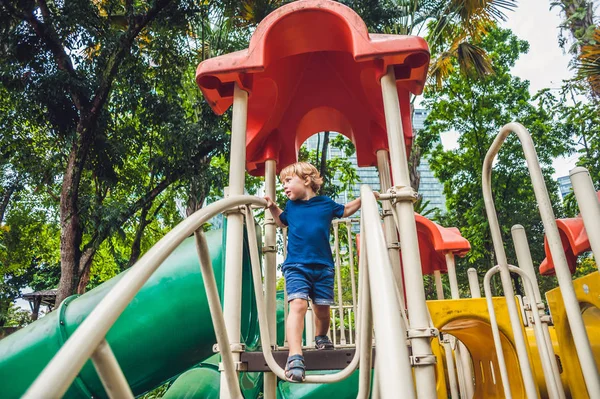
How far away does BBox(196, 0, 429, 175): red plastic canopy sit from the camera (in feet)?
8.05

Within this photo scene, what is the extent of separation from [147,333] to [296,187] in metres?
1.44

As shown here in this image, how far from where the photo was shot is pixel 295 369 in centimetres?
199

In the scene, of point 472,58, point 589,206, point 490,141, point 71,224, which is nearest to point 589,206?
point 589,206

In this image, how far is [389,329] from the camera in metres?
0.95

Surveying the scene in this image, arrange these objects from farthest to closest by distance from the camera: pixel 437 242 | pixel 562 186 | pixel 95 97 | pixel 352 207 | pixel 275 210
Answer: pixel 562 186 < pixel 95 97 < pixel 437 242 < pixel 275 210 < pixel 352 207

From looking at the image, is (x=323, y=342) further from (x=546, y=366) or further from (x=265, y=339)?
(x=546, y=366)

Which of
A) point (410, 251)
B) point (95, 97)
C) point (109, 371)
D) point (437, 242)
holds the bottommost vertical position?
point (109, 371)

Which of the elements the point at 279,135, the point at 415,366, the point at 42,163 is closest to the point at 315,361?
the point at 415,366

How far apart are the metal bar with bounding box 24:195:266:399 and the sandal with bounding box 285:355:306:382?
44.4 inches

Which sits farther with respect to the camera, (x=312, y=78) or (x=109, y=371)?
(x=312, y=78)

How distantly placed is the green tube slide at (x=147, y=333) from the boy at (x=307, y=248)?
53cm

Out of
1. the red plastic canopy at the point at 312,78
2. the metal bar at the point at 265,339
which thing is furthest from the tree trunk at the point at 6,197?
the metal bar at the point at 265,339

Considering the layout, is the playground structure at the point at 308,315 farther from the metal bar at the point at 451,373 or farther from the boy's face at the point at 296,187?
the boy's face at the point at 296,187

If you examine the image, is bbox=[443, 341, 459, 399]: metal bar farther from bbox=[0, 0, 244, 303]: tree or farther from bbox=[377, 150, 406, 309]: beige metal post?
bbox=[0, 0, 244, 303]: tree
